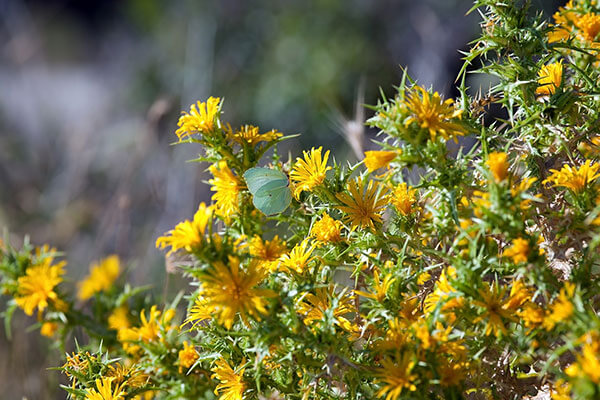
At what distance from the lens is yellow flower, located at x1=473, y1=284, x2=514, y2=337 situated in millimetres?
763

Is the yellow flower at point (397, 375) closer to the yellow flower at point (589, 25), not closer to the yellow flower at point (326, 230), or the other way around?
the yellow flower at point (326, 230)

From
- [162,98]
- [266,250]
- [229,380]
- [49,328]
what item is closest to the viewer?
[229,380]

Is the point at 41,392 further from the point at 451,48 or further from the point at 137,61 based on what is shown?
the point at 137,61

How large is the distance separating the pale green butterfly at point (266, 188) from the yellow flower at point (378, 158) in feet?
0.69

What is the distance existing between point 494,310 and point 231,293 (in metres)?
0.40

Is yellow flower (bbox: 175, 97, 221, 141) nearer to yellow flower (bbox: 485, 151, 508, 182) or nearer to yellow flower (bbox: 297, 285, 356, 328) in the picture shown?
yellow flower (bbox: 297, 285, 356, 328)

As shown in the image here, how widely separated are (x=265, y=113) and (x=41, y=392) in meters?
3.04

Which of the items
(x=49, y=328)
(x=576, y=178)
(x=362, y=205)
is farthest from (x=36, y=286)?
(x=576, y=178)

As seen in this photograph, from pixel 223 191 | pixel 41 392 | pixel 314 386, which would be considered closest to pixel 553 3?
pixel 223 191

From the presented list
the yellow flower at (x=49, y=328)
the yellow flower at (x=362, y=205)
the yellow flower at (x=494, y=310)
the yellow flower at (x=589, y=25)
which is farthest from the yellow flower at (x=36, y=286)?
the yellow flower at (x=589, y=25)

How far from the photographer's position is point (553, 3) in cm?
173

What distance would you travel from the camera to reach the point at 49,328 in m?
1.30

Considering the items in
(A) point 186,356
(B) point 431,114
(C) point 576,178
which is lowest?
(A) point 186,356

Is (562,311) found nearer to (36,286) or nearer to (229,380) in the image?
(229,380)
